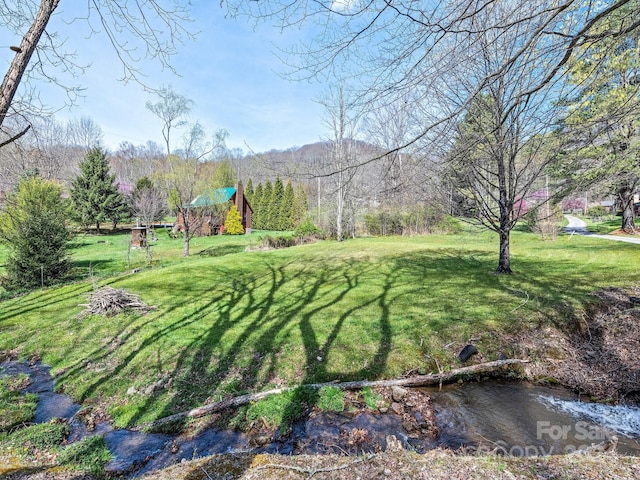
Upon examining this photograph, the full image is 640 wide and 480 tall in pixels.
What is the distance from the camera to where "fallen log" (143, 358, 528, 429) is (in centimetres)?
393

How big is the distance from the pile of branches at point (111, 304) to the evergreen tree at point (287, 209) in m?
30.5

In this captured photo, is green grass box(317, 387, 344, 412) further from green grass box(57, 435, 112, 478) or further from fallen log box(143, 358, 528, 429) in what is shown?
green grass box(57, 435, 112, 478)

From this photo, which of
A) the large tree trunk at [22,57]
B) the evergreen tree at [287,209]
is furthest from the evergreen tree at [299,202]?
the large tree trunk at [22,57]

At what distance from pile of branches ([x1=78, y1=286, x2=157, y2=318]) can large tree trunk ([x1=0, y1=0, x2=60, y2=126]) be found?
5548 mm

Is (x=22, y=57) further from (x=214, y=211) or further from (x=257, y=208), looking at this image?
(x=257, y=208)

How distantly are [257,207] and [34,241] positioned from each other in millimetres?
30481

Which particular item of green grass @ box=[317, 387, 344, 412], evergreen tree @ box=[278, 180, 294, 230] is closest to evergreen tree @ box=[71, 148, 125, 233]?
evergreen tree @ box=[278, 180, 294, 230]

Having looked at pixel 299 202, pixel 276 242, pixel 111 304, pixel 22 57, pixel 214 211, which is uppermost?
pixel 299 202

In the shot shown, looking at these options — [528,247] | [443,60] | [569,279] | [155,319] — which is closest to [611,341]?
[569,279]

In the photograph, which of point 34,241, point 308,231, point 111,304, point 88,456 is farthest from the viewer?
point 308,231

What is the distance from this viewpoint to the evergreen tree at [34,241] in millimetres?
10250

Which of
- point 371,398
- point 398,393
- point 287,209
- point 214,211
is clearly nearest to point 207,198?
point 214,211

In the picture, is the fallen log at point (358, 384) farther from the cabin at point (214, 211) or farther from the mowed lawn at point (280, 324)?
the cabin at point (214, 211)

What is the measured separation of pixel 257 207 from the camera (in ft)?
133
